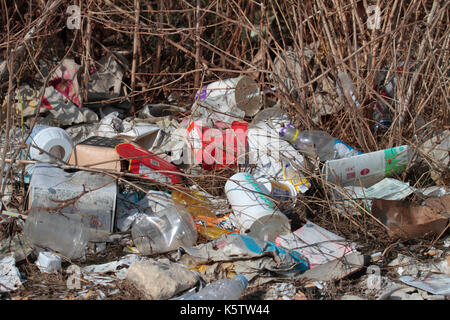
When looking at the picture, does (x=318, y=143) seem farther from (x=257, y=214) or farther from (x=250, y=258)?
(x=250, y=258)

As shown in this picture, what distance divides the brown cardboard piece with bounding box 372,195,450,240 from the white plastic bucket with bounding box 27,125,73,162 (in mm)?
1669

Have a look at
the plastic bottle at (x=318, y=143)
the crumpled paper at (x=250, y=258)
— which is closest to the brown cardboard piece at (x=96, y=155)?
the crumpled paper at (x=250, y=258)

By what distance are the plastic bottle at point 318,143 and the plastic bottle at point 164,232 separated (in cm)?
81

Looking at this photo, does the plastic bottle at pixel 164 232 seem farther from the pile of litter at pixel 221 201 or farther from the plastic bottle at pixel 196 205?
the plastic bottle at pixel 196 205

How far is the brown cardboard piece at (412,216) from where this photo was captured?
243 centimetres

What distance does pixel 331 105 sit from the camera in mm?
3219

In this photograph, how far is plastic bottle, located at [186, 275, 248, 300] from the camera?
192 centimetres

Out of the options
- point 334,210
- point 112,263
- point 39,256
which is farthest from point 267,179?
point 39,256

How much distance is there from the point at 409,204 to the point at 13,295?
6.39 feet

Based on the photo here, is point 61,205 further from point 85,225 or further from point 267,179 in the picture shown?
point 267,179

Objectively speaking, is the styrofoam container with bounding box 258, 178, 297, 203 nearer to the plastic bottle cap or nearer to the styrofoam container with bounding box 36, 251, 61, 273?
the plastic bottle cap

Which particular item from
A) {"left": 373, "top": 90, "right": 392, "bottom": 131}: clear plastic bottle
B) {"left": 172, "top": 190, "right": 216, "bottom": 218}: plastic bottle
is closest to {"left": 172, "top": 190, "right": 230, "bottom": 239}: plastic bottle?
{"left": 172, "top": 190, "right": 216, "bottom": 218}: plastic bottle

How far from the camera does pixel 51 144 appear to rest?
8.81 feet

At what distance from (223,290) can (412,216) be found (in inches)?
46.9
